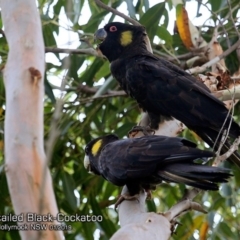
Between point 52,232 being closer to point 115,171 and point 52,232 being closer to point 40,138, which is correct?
point 40,138

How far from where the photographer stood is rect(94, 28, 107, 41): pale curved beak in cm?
343

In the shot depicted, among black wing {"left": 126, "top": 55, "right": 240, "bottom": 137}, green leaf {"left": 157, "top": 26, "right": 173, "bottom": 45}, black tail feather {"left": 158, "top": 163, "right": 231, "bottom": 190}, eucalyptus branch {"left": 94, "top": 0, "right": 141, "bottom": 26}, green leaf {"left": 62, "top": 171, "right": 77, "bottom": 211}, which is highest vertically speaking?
eucalyptus branch {"left": 94, "top": 0, "right": 141, "bottom": 26}

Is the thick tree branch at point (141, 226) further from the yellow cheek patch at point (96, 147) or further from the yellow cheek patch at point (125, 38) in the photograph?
the yellow cheek patch at point (125, 38)

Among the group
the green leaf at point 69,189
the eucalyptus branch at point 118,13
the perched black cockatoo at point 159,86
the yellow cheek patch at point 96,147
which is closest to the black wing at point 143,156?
the yellow cheek patch at point 96,147

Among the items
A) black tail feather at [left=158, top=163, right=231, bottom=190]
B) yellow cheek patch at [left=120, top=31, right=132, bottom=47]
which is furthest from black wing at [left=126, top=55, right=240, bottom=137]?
black tail feather at [left=158, top=163, right=231, bottom=190]

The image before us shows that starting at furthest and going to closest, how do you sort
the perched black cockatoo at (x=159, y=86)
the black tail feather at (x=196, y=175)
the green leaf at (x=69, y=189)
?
1. the green leaf at (x=69, y=189)
2. the perched black cockatoo at (x=159, y=86)
3. the black tail feather at (x=196, y=175)

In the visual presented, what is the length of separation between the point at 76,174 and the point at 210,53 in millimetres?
1070

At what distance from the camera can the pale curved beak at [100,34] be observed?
3432 millimetres

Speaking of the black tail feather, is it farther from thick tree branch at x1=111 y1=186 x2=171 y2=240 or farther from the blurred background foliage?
the blurred background foliage

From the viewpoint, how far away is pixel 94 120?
383 cm

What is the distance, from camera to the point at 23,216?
1.44m

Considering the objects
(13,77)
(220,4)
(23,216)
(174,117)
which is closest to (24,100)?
(13,77)

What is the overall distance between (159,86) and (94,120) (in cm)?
78

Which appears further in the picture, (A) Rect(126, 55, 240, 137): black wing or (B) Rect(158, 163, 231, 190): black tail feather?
(A) Rect(126, 55, 240, 137): black wing
